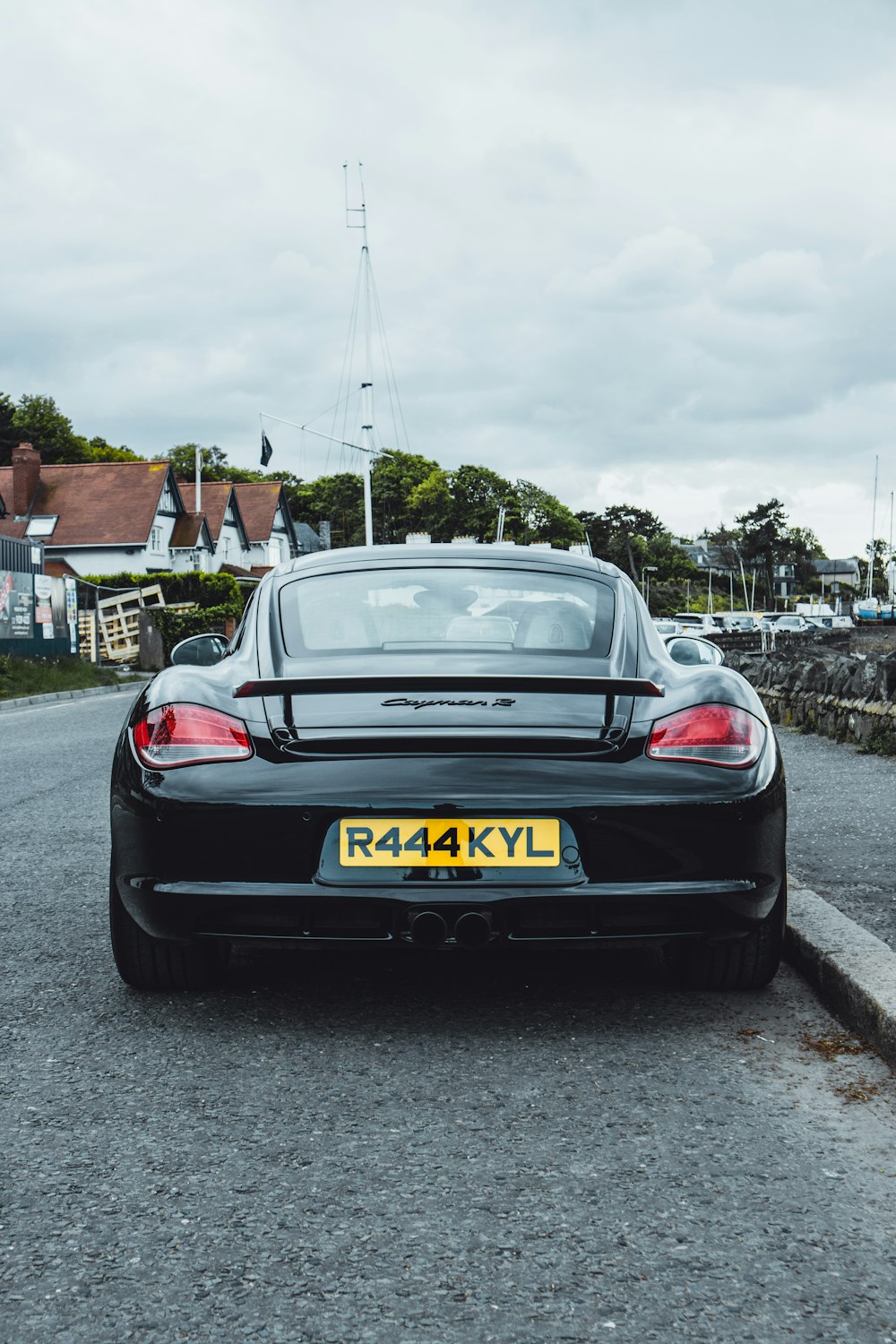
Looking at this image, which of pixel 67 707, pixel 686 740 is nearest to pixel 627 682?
pixel 686 740

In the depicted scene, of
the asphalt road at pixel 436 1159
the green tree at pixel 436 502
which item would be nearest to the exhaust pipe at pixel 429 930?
the asphalt road at pixel 436 1159

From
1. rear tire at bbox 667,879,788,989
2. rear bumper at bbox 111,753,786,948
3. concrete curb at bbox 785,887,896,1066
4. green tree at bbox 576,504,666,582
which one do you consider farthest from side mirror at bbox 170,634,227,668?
green tree at bbox 576,504,666,582

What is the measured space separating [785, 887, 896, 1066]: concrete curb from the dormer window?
57.8m

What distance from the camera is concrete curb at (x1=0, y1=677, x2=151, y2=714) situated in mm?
Answer: 21891

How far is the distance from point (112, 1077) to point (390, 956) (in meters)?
1.33

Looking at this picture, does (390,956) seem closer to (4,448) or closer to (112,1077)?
(112,1077)

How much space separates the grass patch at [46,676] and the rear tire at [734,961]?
20.0 metres

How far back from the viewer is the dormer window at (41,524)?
58844 mm

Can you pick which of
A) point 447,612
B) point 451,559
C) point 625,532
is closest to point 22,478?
point 451,559

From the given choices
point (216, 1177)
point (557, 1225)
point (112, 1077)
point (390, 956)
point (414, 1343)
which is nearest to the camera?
point (414, 1343)

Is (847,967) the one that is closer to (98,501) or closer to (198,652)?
(198,652)

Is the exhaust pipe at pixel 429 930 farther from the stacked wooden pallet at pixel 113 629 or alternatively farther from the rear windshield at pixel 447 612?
the stacked wooden pallet at pixel 113 629

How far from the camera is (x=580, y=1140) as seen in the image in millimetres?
2873

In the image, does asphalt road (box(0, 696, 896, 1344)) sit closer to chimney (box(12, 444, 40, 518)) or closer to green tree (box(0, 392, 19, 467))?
chimney (box(12, 444, 40, 518))
